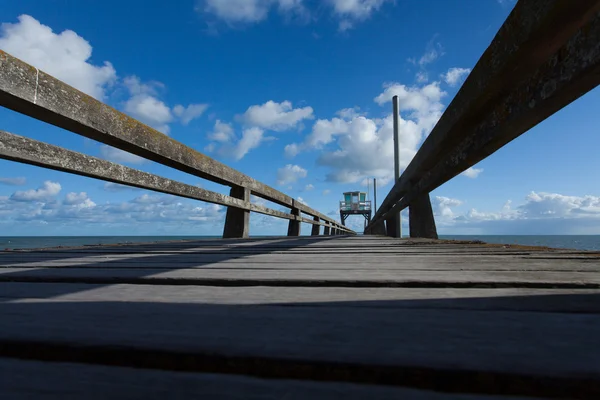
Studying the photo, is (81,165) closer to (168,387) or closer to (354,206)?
(168,387)

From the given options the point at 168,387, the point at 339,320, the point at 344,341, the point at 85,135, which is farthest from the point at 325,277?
the point at 85,135

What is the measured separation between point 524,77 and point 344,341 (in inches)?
67.0

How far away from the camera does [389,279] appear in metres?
1.09

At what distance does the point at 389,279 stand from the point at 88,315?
84 cm

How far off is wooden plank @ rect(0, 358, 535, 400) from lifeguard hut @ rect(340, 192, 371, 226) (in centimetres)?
3453

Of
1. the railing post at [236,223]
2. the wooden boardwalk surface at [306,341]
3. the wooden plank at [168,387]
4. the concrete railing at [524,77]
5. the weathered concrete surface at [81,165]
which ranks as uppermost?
the concrete railing at [524,77]

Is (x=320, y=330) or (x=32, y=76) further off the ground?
(x=32, y=76)

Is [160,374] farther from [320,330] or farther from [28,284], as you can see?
[28,284]

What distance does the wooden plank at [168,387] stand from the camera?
400mm

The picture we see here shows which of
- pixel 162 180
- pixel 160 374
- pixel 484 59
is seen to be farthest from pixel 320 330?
pixel 162 180

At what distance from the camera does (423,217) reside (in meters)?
4.74

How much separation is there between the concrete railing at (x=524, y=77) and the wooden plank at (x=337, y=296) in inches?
32.6

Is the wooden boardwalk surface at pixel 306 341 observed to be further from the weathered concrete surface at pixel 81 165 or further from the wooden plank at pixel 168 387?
the weathered concrete surface at pixel 81 165

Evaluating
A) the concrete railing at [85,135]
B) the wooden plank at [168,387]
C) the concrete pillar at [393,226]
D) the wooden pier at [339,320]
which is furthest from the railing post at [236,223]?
the wooden plank at [168,387]
